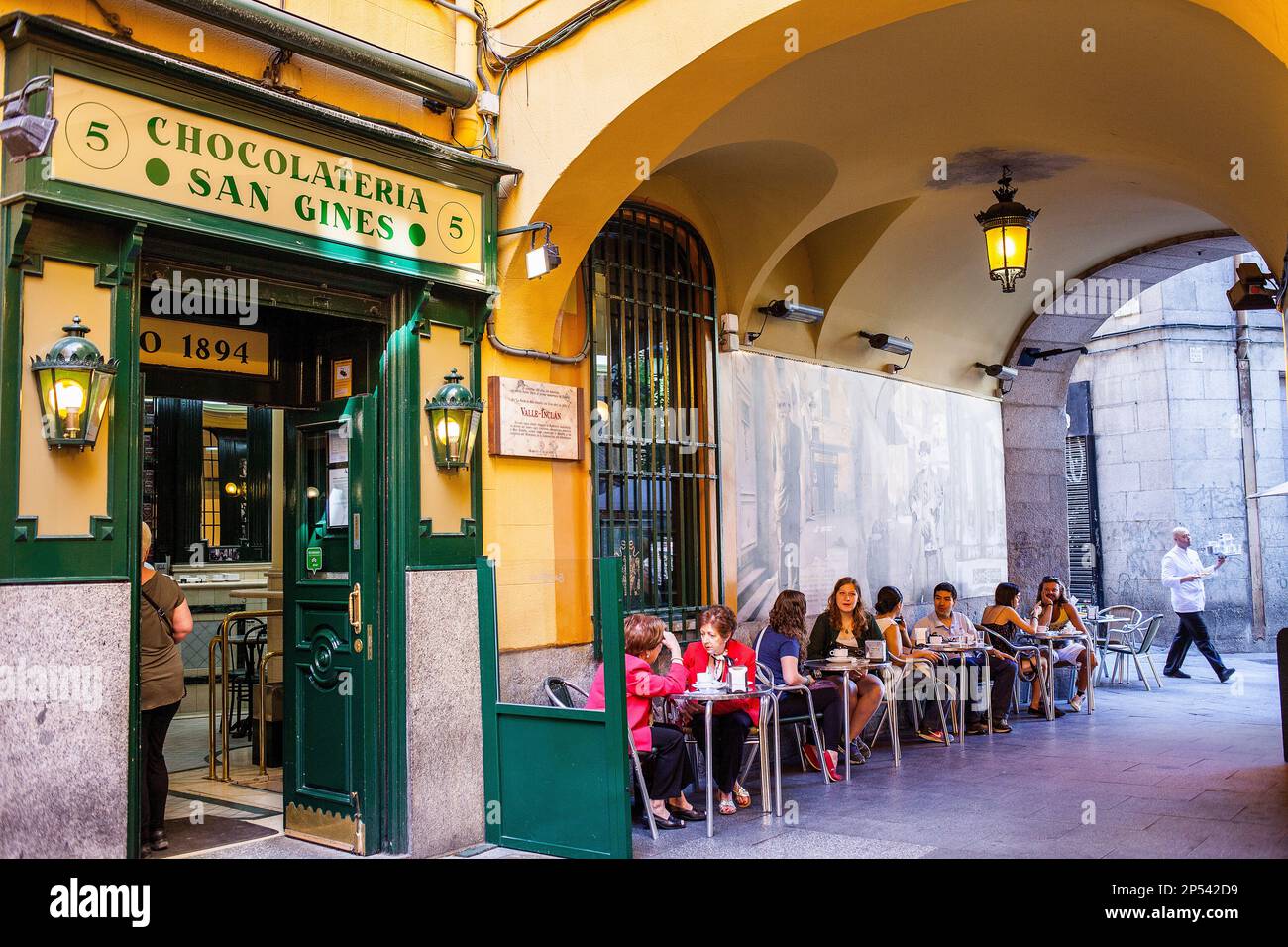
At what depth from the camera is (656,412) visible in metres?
7.88

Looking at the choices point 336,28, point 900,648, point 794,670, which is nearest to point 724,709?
point 794,670

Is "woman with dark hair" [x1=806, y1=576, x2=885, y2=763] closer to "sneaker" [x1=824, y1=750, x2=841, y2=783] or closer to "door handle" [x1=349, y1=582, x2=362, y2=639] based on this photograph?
"sneaker" [x1=824, y1=750, x2=841, y2=783]

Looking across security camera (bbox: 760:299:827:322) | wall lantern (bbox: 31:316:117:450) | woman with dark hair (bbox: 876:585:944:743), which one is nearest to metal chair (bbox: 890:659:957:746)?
woman with dark hair (bbox: 876:585:944:743)

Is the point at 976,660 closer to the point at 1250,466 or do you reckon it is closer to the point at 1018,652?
the point at 1018,652

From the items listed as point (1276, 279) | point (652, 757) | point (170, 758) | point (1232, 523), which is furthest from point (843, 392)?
point (1232, 523)

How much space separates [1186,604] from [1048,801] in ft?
23.9

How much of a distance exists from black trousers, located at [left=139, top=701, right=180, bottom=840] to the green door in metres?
0.67

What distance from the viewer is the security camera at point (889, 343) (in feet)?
33.9

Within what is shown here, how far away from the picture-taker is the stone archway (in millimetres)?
12195

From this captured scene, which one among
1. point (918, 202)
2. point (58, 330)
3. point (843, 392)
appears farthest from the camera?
point (843, 392)

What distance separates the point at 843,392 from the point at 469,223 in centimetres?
482

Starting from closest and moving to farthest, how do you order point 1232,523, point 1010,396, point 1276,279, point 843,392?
point 1276,279, point 843,392, point 1010,396, point 1232,523

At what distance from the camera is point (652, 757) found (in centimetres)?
611

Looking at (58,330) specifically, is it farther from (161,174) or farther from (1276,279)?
(1276,279)
